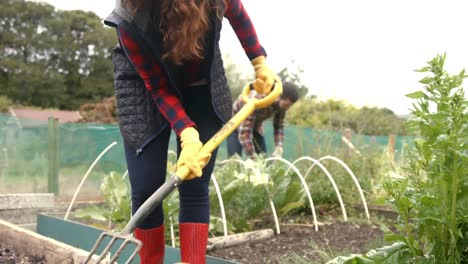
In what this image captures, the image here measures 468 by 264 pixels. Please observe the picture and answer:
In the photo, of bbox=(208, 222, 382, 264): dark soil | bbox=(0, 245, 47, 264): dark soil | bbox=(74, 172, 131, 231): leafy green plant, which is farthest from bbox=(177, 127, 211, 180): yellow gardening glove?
bbox=(74, 172, 131, 231): leafy green plant

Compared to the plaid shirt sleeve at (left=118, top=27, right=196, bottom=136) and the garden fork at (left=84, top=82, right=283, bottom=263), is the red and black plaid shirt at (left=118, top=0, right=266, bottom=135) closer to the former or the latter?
the plaid shirt sleeve at (left=118, top=27, right=196, bottom=136)

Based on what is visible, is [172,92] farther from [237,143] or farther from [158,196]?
[237,143]

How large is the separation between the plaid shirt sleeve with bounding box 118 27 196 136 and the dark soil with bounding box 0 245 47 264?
3.22 ft

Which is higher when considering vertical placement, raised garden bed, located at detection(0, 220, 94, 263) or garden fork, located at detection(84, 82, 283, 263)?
garden fork, located at detection(84, 82, 283, 263)

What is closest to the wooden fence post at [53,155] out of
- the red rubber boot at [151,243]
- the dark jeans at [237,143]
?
the dark jeans at [237,143]

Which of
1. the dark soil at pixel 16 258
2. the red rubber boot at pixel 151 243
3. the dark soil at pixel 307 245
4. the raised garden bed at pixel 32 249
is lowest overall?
the dark soil at pixel 307 245

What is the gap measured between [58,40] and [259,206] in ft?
77.8

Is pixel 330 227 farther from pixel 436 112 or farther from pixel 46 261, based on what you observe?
pixel 436 112

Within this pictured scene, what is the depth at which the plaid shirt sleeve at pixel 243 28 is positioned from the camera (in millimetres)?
2092

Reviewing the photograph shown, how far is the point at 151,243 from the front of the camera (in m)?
2.07

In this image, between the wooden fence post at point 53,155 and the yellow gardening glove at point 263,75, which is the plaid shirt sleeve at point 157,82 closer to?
the yellow gardening glove at point 263,75

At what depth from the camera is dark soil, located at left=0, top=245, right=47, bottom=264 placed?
2.40 metres

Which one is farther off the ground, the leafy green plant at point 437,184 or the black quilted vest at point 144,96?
the black quilted vest at point 144,96

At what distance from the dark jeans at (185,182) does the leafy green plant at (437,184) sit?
0.71 meters
